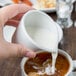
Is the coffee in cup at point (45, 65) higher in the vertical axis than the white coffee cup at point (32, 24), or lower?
lower

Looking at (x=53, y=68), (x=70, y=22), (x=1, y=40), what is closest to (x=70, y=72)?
(x=53, y=68)

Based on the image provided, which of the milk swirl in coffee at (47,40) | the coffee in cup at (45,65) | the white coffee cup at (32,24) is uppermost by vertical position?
the white coffee cup at (32,24)

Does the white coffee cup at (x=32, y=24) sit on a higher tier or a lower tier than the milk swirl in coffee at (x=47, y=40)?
higher

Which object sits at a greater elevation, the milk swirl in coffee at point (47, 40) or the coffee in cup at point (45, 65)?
the milk swirl in coffee at point (47, 40)

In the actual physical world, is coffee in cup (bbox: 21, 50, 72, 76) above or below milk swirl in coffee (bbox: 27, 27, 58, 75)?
below

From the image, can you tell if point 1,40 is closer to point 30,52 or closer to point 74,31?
point 30,52

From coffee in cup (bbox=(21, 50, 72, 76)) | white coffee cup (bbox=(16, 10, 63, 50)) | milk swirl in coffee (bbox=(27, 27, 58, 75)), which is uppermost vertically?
white coffee cup (bbox=(16, 10, 63, 50))
